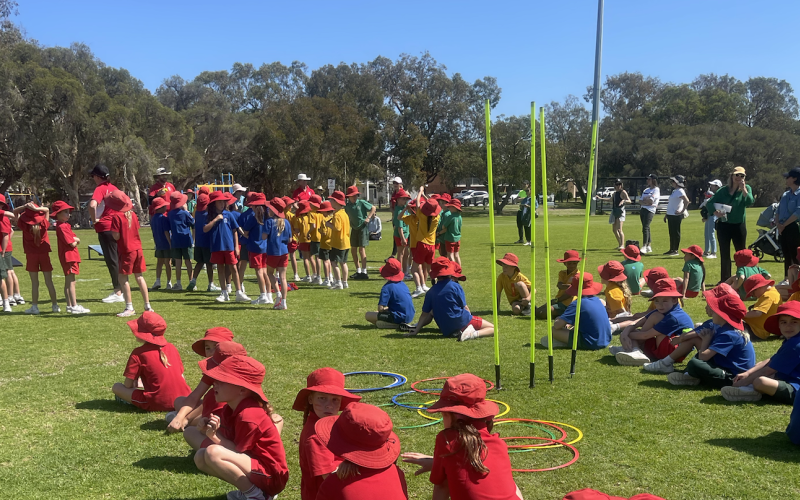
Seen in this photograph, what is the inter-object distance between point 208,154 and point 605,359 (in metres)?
60.5

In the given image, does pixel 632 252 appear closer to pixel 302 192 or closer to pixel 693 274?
pixel 693 274

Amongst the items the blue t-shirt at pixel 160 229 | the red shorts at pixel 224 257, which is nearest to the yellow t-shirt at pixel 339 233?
the red shorts at pixel 224 257

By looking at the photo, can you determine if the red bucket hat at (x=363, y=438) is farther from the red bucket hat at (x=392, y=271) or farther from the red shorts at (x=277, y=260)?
the red shorts at (x=277, y=260)

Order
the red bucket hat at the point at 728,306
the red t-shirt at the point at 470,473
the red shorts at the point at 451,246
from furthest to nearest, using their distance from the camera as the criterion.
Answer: the red shorts at the point at 451,246 < the red bucket hat at the point at 728,306 < the red t-shirt at the point at 470,473

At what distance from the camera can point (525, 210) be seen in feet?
76.2

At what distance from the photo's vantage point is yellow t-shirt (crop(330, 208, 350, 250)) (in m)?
14.1

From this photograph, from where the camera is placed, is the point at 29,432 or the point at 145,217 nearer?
the point at 29,432

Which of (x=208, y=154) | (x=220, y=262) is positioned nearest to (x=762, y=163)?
(x=208, y=154)

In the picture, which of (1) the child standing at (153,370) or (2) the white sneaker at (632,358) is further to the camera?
(2) the white sneaker at (632,358)

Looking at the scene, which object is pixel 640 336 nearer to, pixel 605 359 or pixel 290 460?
pixel 605 359

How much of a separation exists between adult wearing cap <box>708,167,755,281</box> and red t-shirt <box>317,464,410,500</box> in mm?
10703

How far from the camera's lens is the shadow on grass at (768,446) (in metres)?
4.83

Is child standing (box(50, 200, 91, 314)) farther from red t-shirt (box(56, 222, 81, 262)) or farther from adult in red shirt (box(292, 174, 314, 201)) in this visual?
adult in red shirt (box(292, 174, 314, 201))

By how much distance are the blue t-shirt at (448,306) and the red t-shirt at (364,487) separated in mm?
5465
